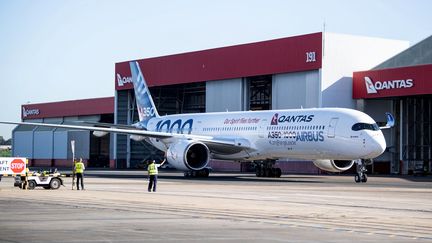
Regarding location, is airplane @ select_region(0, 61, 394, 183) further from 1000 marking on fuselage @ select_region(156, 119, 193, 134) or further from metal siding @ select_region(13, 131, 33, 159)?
metal siding @ select_region(13, 131, 33, 159)

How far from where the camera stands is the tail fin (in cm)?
6183

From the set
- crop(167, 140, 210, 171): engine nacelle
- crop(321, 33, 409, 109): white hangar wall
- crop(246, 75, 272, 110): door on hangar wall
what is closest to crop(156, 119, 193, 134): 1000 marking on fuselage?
crop(167, 140, 210, 171): engine nacelle

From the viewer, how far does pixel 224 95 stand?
228 feet

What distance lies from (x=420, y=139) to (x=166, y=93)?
28506mm

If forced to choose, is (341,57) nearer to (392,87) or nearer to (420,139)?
(392,87)

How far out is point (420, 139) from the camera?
62844 mm

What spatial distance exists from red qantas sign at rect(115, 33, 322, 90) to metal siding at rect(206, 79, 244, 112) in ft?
2.48

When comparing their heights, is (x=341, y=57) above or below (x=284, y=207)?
above

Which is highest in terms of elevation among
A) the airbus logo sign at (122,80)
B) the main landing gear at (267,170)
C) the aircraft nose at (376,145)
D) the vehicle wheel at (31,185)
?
the airbus logo sign at (122,80)

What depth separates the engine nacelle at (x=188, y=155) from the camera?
47472mm

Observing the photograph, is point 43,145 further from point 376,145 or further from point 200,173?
point 376,145

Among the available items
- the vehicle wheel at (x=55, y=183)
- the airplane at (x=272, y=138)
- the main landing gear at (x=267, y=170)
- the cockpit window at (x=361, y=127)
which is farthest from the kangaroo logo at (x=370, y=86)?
the vehicle wheel at (x=55, y=183)

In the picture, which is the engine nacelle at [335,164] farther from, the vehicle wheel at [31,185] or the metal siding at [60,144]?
the metal siding at [60,144]

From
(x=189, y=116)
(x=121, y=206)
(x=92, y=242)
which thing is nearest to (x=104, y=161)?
(x=189, y=116)
